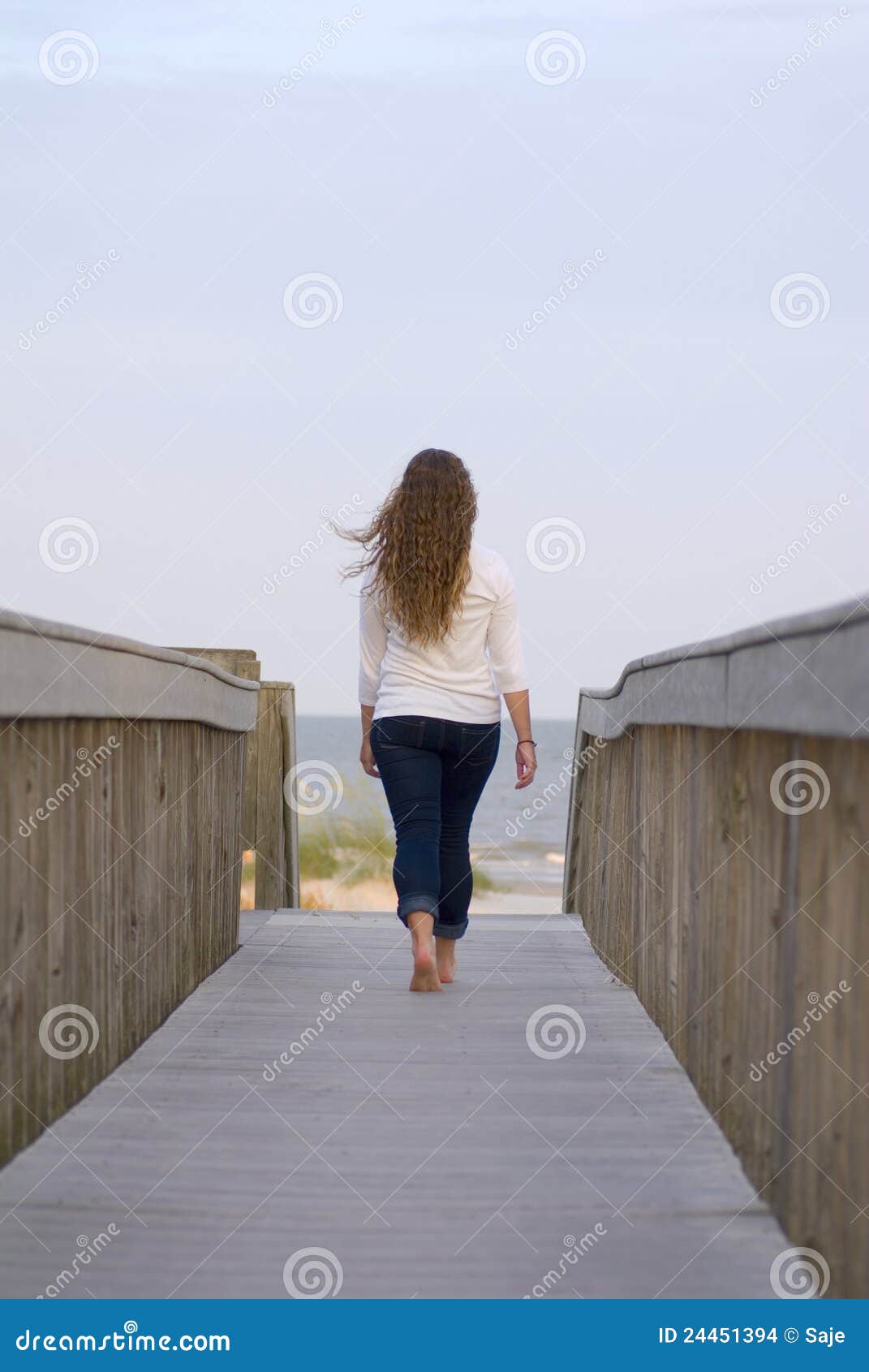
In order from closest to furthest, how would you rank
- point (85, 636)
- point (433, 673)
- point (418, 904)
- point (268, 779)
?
point (85, 636)
point (418, 904)
point (433, 673)
point (268, 779)

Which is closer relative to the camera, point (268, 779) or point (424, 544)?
Answer: point (424, 544)

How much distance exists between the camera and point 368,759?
4.27 metres

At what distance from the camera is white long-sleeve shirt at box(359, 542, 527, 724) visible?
397 cm

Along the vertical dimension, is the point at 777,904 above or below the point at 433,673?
below

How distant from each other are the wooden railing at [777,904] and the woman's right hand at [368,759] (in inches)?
40.4

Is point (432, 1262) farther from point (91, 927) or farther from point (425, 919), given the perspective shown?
point (425, 919)

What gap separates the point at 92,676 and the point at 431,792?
161cm

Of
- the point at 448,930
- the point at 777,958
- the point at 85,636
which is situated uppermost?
the point at 85,636

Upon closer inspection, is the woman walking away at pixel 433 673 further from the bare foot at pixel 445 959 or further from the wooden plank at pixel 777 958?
the wooden plank at pixel 777 958

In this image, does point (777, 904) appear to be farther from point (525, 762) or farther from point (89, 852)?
point (525, 762)

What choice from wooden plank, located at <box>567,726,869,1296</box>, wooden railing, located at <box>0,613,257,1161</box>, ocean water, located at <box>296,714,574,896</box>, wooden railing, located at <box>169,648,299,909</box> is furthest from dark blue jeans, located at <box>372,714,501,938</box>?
ocean water, located at <box>296,714,574,896</box>

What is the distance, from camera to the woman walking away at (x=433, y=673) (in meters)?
3.95

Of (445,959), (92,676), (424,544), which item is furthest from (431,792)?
(92,676)

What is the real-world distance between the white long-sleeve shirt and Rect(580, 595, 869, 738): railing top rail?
0.78 meters
